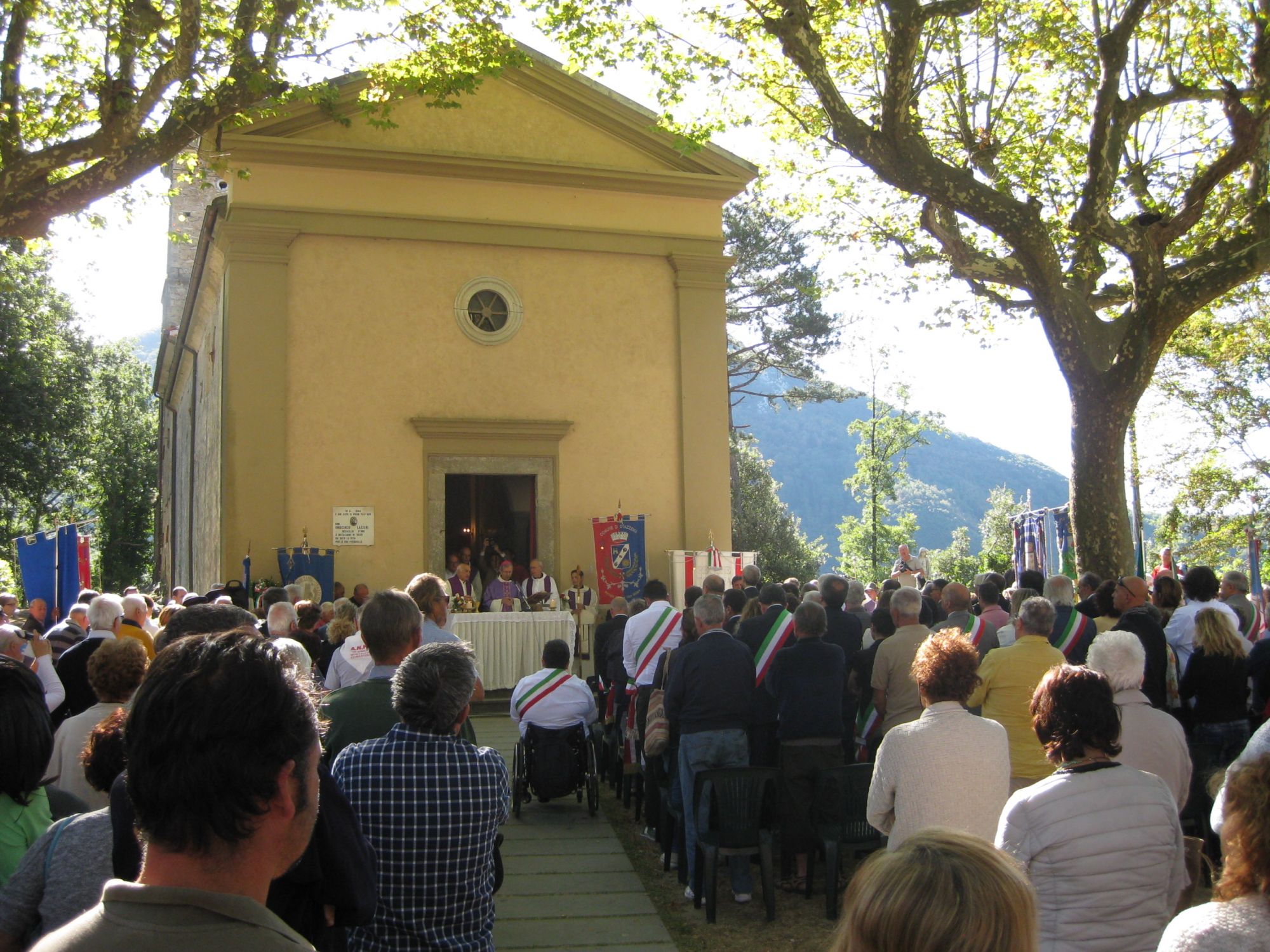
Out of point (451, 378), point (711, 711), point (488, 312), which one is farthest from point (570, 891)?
point (488, 312)

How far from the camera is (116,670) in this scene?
3980 mm

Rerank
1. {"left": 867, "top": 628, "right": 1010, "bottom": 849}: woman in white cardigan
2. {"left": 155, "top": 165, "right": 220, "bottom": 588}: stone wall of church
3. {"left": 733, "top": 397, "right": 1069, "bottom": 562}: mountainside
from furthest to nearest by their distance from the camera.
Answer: {"left": 733, "top": 397, "right": 1069, "bottom": 562}: mountainside < {"left": 155, "top": 165, "right": 220, "bottom": 588}: stone wall of church < {"left": 867, "top": 628, "right": 1010, "bottom": 849}: woman in white cardigan

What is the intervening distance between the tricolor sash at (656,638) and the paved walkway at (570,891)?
1286mm

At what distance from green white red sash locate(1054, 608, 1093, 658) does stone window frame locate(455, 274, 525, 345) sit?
11240 mm

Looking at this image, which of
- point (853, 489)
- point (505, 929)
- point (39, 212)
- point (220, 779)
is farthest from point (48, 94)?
point (853, 489)

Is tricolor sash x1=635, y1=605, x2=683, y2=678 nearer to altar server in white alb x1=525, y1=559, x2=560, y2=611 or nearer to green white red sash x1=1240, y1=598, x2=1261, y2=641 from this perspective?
green white red sash x1=1240, y1=598, x2=1261, y2=641

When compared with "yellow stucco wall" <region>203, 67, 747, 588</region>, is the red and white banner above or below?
below

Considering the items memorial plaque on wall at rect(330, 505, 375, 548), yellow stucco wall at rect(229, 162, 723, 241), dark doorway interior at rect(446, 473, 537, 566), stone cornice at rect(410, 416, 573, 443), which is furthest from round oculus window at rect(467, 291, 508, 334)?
memorial plaque on wall at rect(330, 505, 375, 548)

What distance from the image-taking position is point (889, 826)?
15.5ft

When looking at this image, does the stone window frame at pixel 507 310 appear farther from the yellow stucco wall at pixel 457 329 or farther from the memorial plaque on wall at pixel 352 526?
the memorial plaque on wall at pixel 352 526

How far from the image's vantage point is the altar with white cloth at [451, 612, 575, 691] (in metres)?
14.4

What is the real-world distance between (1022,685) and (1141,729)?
101cm

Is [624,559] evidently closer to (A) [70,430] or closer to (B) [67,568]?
(B) [67,568]

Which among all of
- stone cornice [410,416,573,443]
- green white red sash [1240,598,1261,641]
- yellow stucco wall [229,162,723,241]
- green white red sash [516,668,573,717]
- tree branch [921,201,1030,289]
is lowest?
green white red sash [516,668,573,717]
